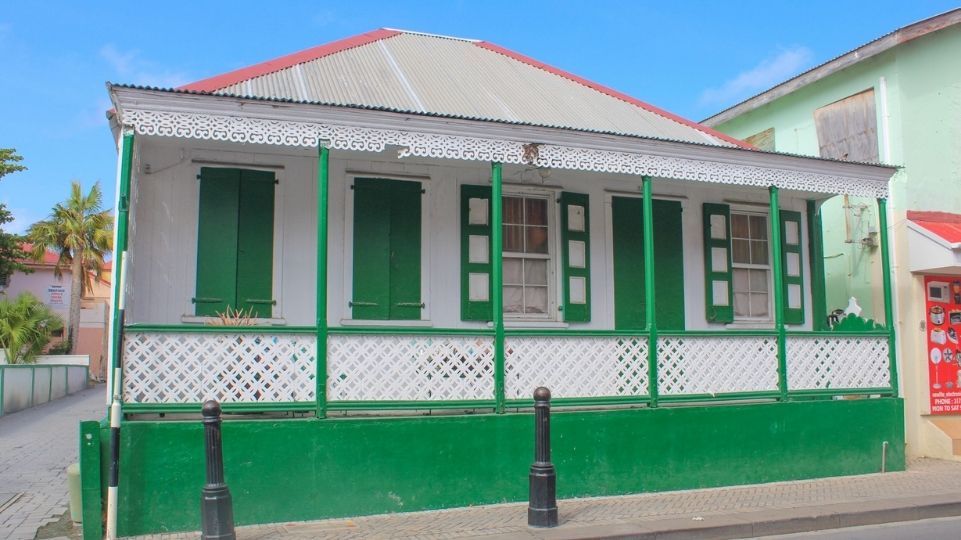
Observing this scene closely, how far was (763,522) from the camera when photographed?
23.7 ft

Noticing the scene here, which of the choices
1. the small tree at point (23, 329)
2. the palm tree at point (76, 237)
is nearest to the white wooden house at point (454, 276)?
the small tree at point (23, 329)

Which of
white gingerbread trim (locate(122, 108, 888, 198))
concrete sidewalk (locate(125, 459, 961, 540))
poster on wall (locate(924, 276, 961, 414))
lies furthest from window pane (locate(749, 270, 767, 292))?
concrete sidewalk (locate(125, 459, 961, 540))

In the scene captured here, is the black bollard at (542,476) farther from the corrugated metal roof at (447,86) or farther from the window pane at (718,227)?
the window pane at (718,227)

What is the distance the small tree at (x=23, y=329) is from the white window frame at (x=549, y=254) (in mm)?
20499

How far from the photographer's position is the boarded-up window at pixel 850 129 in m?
12.2

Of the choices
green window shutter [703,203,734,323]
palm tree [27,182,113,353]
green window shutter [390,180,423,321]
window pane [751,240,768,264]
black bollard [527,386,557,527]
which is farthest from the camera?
palm tree [27,182,113,353]

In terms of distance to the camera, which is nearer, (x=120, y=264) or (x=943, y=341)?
(x=120, y=264)

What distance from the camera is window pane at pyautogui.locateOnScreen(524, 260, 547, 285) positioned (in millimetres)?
9992

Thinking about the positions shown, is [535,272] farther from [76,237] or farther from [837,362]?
[76,237]

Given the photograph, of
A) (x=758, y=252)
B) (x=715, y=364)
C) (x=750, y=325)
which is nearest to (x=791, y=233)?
(x=758, y=252)

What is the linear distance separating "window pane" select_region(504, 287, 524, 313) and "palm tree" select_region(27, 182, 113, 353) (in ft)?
88.1

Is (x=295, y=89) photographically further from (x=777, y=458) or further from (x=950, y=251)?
(x=950, y=251)

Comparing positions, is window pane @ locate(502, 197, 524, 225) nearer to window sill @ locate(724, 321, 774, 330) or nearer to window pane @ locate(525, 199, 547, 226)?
window pane @ locate(525, 199, 547, 226)

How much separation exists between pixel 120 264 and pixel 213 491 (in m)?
2.26
